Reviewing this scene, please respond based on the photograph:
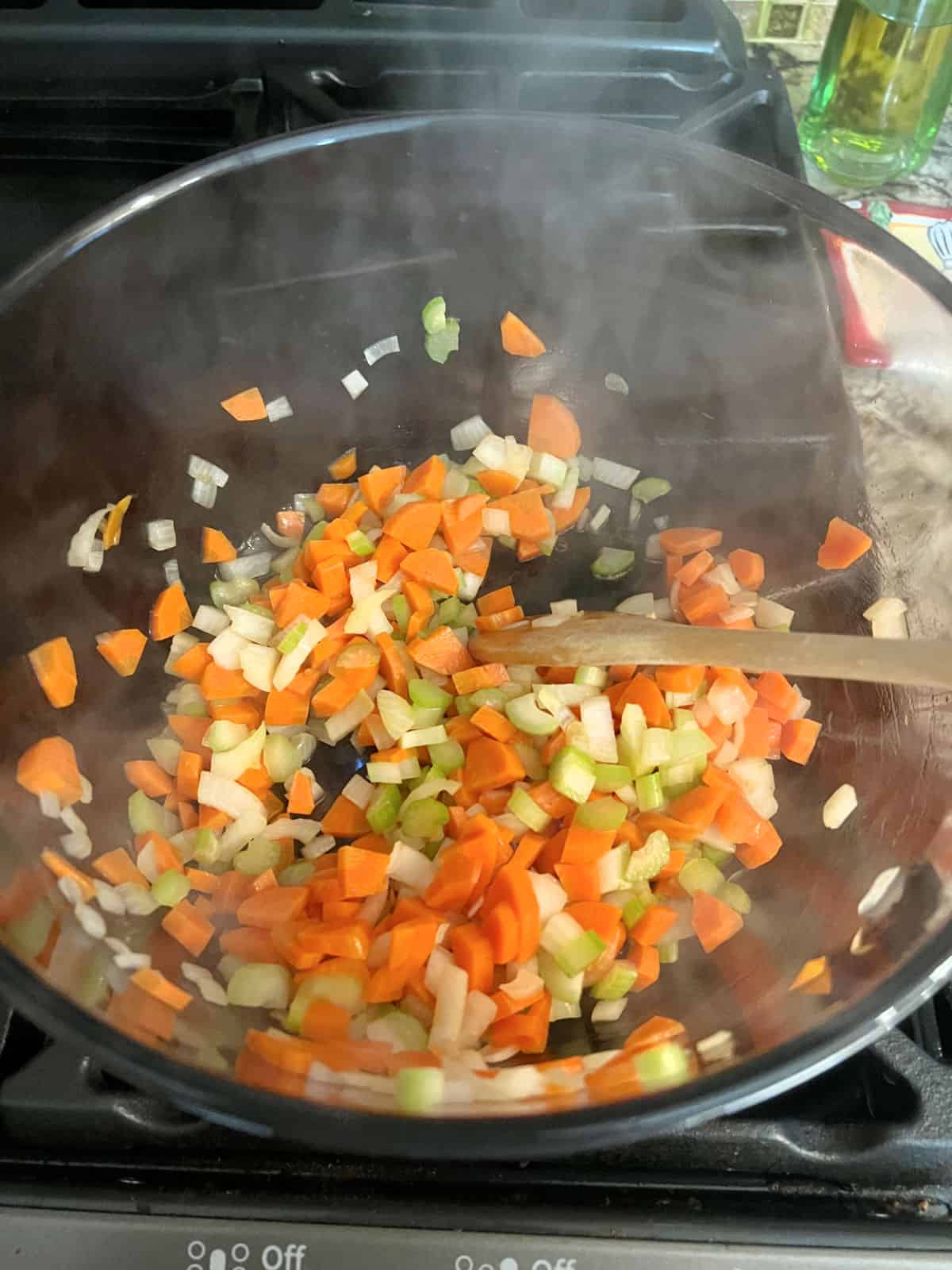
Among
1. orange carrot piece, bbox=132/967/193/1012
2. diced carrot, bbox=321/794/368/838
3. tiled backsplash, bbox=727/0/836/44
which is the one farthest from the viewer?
tiled backsplash, bbox=727/0/836/44

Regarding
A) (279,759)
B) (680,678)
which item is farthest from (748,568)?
(279,759)

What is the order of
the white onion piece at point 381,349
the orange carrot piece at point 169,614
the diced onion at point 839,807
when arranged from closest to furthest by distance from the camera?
the diced onion at point 839,807
the orange carrot piece at point 169,614
the white onion piece at point 381,349

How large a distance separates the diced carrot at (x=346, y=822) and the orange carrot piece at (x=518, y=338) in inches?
27.3

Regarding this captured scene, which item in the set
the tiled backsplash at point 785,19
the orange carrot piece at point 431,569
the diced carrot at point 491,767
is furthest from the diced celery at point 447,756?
the tiled backsplash at point 785,19

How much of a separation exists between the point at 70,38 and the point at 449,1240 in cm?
154

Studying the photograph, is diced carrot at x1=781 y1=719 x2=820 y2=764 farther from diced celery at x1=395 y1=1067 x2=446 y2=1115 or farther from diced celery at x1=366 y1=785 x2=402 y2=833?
diced celery at x1=395 y1=1067 x2=446 y2=1115

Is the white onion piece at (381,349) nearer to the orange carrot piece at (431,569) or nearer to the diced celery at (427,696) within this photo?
the orange carrot piece at (431,569)

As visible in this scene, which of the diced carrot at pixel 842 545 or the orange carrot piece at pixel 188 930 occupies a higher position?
the diced carrot at pixel 842 545

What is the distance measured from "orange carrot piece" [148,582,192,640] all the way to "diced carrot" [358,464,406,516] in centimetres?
29

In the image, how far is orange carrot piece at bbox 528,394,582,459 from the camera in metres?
1.45

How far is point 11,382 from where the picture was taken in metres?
1.07

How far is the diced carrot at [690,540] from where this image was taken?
1360mm

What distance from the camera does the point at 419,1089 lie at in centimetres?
75

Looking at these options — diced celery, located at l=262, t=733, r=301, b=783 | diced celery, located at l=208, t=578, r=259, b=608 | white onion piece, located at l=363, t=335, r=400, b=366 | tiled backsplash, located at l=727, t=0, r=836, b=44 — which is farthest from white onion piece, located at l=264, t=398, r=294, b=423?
tiled backsplash, located at l=727, t=0, r=836, b=44
